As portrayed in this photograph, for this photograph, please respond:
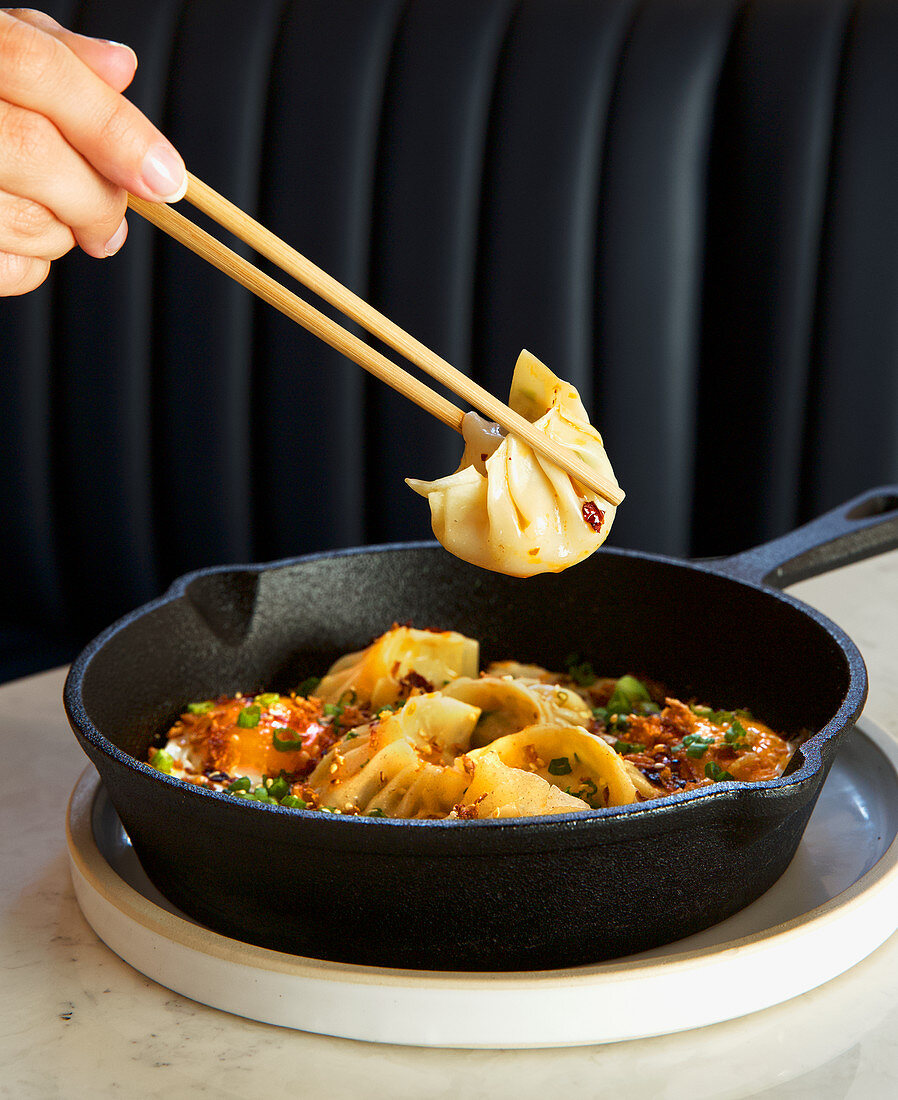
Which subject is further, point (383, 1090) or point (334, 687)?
point (334, 687)

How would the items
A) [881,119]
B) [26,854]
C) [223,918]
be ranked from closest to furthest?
[223,918]
[26,854]
[881,119]

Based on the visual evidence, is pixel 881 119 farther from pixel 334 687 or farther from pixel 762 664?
pixel 334 687

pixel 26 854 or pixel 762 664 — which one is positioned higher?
pixel 762 664

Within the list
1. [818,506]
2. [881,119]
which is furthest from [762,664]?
Answer: [881,119]

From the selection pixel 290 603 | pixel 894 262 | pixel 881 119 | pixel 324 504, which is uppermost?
pixel 881 119

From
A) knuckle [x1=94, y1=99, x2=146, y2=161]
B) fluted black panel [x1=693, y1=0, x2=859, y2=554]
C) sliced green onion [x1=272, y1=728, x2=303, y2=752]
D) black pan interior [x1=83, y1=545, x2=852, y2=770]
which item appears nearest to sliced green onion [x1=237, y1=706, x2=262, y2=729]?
sliced green onion [x1=272, y1=728, x2=303, y2=752]

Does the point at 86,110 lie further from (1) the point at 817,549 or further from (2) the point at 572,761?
(1) the point at 817,549

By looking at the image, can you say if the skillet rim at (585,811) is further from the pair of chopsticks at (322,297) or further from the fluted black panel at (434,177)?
the fluted black panel at (434,177)
